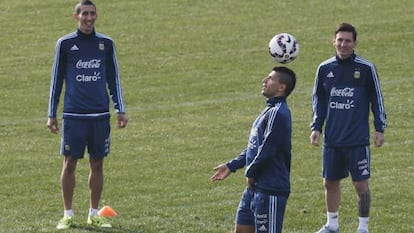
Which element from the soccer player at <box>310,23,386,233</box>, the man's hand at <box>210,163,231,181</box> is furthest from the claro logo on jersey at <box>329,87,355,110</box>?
the man's hand at <box>210,163,231,181</box>

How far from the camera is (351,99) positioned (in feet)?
37.5

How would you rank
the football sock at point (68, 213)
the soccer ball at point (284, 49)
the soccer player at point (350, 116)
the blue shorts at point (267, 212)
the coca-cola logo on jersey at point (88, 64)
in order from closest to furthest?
the blue shorts at point (267, 212), the soccer ball at point (284, 49), the soccer player at point (350, 116), the coca-cola logo on jersey at point (88, 64), the football sock at point (68, 213)

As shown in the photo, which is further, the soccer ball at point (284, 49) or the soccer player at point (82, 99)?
the soccer player at point (82, 99)

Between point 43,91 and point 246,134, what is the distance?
5928 millimetres

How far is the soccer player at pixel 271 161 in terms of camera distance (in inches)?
373

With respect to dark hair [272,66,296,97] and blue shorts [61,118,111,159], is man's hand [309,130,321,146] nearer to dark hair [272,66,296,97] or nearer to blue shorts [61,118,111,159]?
dark hair [272,66,296,97]

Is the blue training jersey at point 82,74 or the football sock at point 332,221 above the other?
the blue training jersey at point 82,74

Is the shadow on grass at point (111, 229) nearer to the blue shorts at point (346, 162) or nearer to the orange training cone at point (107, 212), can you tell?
the orange training cone at point (107, 212)

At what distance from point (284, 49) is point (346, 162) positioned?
1487 millimetres

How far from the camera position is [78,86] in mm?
12000

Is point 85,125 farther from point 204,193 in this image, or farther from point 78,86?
point 204,193

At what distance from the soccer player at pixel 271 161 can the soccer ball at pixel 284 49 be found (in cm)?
109

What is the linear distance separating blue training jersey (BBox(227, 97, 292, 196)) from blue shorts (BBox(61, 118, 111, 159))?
2.67 metres

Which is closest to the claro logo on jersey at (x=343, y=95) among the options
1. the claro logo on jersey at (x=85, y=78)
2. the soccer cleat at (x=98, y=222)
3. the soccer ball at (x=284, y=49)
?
the soccer ball at (x=284, y=49)
